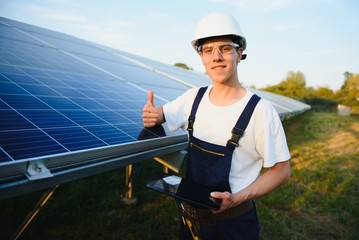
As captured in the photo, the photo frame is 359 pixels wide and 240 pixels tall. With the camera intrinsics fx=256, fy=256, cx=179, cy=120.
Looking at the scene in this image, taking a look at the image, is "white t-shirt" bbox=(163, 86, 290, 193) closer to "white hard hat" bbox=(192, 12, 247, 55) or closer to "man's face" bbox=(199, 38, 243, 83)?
"man's face" bbox=(199, 38, 243, 83)

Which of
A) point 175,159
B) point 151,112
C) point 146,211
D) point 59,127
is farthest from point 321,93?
point 59,127

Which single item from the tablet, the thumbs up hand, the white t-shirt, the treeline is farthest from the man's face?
the treeline

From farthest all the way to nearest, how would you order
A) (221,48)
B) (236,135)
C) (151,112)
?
(151,112), (221,48), (236,135)

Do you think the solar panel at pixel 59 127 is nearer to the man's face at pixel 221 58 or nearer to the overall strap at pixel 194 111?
the overall strap at pixel 194 111

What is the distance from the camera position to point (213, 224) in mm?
2064

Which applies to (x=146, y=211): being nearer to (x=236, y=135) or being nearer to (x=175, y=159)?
(x=175, y=159)

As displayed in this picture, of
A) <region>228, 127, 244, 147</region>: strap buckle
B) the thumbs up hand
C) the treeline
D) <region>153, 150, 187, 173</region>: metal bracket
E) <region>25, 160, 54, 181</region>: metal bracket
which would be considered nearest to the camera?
<region>25, 160, 54, 181</region>: metal bracket

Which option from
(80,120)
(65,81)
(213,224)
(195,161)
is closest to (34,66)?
(65,81)

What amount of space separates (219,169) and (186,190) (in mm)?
294

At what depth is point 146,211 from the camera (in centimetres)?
456

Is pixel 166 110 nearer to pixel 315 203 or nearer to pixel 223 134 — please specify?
pixel 223 134

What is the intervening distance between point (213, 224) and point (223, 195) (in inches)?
20.7

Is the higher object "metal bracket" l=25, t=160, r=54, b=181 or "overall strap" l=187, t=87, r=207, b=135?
"overall strap" l=187, t=87, r=207, b=135

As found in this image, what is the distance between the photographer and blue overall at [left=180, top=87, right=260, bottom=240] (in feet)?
6.08
